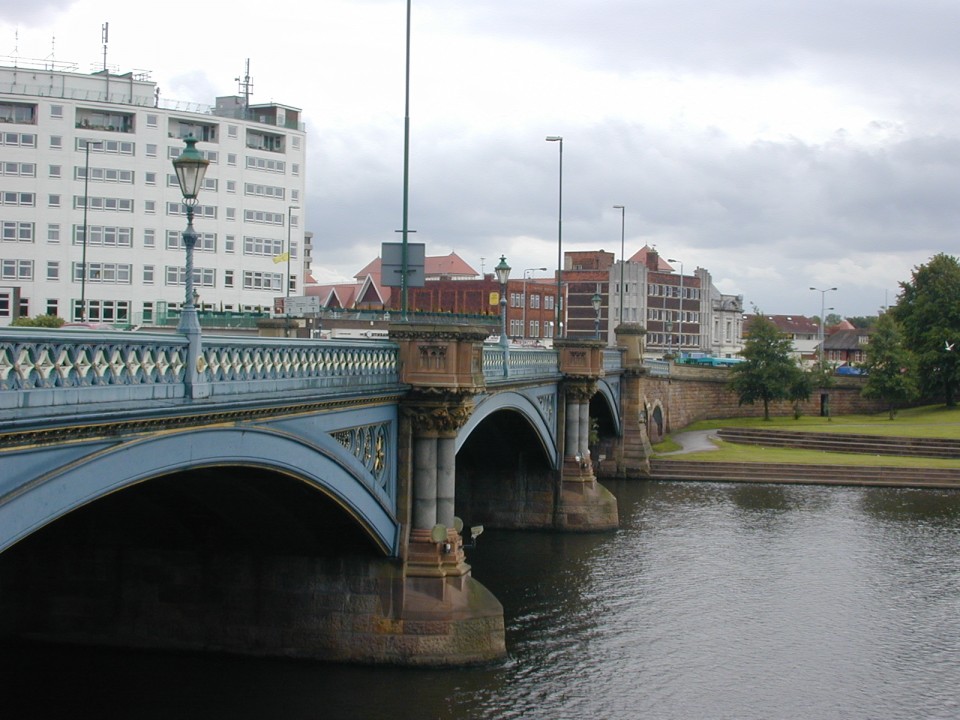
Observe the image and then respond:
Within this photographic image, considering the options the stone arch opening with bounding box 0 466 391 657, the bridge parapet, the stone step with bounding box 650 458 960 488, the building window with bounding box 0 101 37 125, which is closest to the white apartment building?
the building window with bounding box 0 101 37 125

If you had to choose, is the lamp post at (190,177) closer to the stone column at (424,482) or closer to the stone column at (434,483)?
the stone column at (434,483)

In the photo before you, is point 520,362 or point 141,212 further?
point 141,212

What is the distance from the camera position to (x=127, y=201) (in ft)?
207

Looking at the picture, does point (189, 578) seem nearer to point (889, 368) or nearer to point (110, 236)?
point (110, 236)

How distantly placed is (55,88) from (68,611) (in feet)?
162

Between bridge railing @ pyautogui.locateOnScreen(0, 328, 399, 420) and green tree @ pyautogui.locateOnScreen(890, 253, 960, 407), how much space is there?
3014 inches

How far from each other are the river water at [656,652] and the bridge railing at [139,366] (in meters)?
6.61

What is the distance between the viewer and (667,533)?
146 feet

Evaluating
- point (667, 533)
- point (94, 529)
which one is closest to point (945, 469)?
point (667, 533)

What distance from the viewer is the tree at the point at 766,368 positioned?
8306cm

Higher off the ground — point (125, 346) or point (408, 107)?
point (408, 107)

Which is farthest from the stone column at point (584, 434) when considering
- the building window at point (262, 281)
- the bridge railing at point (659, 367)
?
the building window at point (262, 281)

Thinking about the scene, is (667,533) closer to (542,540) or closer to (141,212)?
(542,540)

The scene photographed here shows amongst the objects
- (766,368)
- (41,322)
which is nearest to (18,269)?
(41,322)
